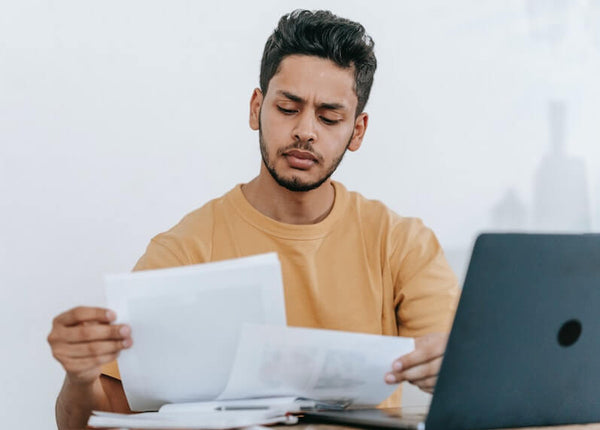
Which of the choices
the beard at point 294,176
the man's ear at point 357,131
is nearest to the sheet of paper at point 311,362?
the beard at point 294,176

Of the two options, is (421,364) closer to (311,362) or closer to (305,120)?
(311,362)

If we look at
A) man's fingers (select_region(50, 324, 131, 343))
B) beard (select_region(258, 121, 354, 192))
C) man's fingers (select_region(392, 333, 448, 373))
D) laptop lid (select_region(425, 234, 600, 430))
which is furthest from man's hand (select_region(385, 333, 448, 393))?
beard (select_region(258, 121, 354, 192))

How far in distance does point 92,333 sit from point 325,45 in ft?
2.37

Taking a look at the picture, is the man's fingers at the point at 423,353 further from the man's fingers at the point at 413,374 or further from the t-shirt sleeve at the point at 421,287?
the t-shirt sleeve at the point at 421,287

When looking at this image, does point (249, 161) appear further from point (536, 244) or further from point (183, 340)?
point (536, 244)

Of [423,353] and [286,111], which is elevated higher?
[286,111]

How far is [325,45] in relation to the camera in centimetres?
142

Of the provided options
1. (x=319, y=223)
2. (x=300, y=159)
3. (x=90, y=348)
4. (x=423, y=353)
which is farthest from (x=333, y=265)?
(x=90, y=348)

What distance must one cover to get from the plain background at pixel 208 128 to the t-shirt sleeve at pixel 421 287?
0.45 metres

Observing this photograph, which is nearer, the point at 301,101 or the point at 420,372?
the point at 420,372

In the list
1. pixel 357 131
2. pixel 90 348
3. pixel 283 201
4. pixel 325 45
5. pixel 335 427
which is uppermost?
pixel 325 45

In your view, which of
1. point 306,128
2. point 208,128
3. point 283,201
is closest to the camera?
point 306,128

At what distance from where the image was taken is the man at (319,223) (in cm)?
139

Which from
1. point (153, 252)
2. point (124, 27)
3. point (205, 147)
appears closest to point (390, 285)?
point (153, 252)
